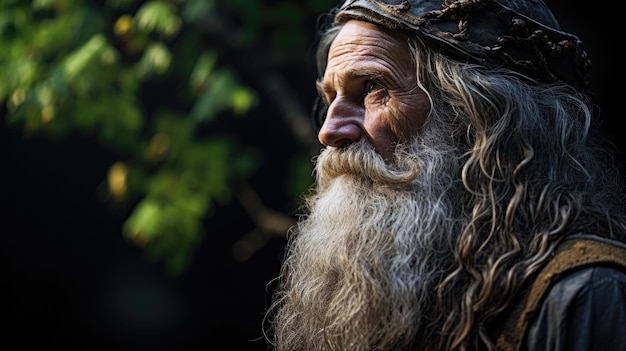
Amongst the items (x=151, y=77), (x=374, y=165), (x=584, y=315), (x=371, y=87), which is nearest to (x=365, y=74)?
(x=371, y=87)

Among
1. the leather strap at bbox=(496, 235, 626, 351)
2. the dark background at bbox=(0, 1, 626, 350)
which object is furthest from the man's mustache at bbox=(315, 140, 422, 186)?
the dark background at bbox=(0, 1, 626, 350)

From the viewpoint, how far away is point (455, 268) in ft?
7.51

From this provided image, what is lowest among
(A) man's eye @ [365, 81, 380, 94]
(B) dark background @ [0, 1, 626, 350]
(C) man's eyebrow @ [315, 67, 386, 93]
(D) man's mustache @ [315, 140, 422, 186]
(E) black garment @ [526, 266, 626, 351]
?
(B) dark background @ [0, 1, 626, 350]

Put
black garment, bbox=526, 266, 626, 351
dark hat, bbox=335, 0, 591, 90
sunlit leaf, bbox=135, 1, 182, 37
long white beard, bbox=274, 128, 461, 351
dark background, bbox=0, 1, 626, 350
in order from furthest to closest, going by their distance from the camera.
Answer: dark background, bbox=0, 1, 626, 350 < sunlit leaf, bbox=135, 1, 182, 37 < dark hat, bbox=335, 0, 591, 90 < long white beard, bbox=274, 128, 461, 351 < black garment, bbox=526, 266, 626, 351

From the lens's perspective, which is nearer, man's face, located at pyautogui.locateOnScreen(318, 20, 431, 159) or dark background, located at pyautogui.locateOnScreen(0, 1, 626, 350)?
man's face, located at pyautogui.locateOnScreen(318, 20, 431, 159)

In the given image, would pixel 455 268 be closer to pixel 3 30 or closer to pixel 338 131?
pixel 338 131

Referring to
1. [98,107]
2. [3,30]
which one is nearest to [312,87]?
[98,107]

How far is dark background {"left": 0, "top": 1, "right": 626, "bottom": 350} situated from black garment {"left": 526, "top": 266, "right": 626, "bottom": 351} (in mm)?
4676

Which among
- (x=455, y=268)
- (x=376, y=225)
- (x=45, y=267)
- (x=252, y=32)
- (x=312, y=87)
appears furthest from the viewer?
(x=45, y=267)

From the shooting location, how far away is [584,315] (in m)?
2.03

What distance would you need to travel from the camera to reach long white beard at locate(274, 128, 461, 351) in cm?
230

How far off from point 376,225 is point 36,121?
311 centimetres

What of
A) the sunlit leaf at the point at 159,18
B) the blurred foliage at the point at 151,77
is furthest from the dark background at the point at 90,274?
the sunlit leaf at the point at 159,18

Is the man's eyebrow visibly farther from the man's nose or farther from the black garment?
the black garment
